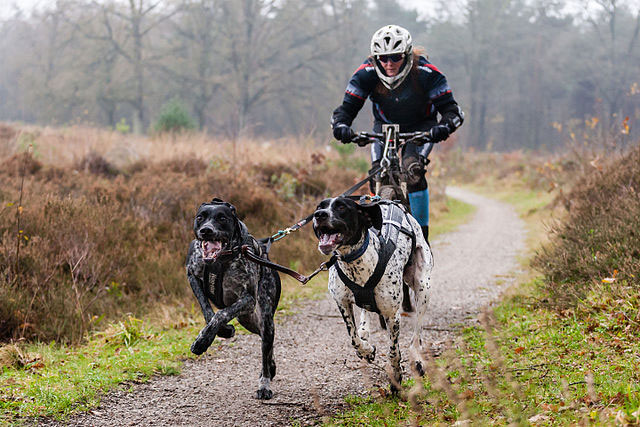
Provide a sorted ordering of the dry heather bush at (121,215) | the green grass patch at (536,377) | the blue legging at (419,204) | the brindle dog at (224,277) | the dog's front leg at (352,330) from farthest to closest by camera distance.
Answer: the dry heather bush at (121,215) → the blue legging at (419,204) → the dog's front leg at (352,330) → the brindle dog at (224,277) → the green grass patch at (536,377)

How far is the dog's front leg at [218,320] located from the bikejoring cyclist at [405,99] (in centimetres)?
168

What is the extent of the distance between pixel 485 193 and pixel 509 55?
30396 mm

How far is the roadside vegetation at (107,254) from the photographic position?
175 inches

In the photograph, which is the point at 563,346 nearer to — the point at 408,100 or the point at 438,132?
the point at 438,132

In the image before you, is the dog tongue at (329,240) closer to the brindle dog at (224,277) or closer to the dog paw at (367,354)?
the brindle dog at (224,277)

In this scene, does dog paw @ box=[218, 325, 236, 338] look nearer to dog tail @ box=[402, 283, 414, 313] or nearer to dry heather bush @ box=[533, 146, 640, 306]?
dog tail @ box=[402, 283, 414, 313]

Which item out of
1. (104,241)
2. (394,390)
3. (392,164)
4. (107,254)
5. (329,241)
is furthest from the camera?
(104,241)

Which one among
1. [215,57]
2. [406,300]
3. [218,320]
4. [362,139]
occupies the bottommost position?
[406,300]

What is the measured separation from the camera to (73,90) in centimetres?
3603

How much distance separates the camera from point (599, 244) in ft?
17.8

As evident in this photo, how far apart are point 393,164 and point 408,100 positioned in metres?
0.67

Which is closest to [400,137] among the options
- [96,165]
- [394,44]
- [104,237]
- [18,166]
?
[394,44]

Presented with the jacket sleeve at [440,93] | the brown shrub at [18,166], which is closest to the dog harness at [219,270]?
the jacket sleeve at [440,93]

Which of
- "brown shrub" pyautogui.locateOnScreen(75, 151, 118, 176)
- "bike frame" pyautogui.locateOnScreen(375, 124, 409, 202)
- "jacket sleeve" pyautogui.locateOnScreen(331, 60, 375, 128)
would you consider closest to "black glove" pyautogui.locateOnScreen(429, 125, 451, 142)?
"bike frame" pyautogui.locateOnScreen(375, 124, 409, 202)
